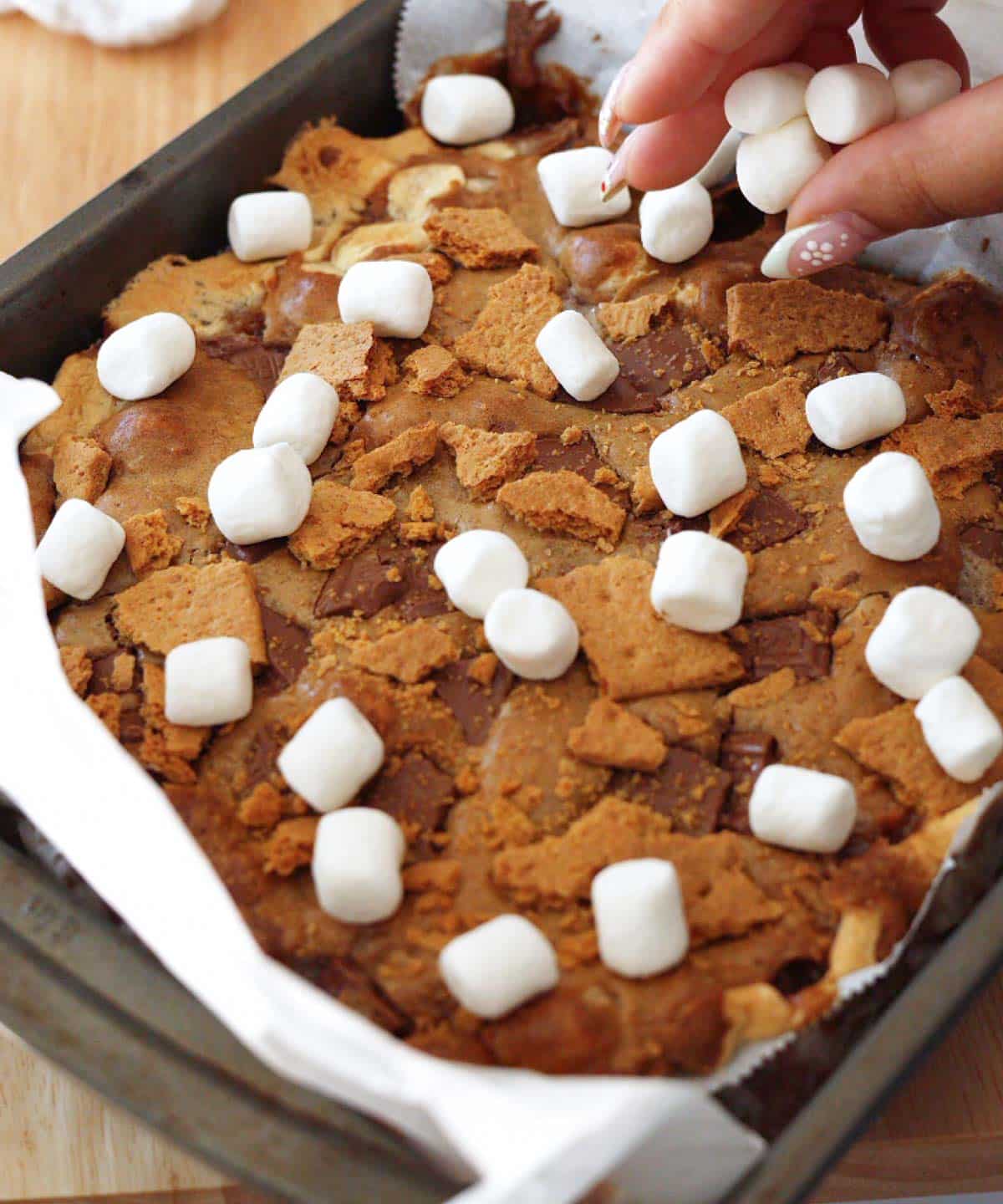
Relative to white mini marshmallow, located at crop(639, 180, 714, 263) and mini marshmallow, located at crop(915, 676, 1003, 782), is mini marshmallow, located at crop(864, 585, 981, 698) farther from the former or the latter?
white mini marshmallow, located at crop(639, 180, 714, 263)

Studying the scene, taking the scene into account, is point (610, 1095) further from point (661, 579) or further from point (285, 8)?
point (285, 8)

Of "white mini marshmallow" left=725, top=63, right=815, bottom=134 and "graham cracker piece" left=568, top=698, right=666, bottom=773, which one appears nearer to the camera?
"graham cracker piece" left=568, top=698, right=666, bottom=773

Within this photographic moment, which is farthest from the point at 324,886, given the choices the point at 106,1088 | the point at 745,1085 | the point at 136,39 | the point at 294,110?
the point at 136,39

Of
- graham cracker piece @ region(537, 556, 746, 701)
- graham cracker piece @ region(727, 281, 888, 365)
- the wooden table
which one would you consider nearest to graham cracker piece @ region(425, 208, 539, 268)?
graham cracker piece @ region(727, 281, 888, 365)

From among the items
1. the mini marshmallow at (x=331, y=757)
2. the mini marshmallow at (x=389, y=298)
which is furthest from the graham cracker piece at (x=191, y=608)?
the mini marshmallow at (x=389, y=298)

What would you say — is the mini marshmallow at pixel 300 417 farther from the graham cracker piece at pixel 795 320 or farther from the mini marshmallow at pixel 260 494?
the graham cracker piece at pixel 795 320
